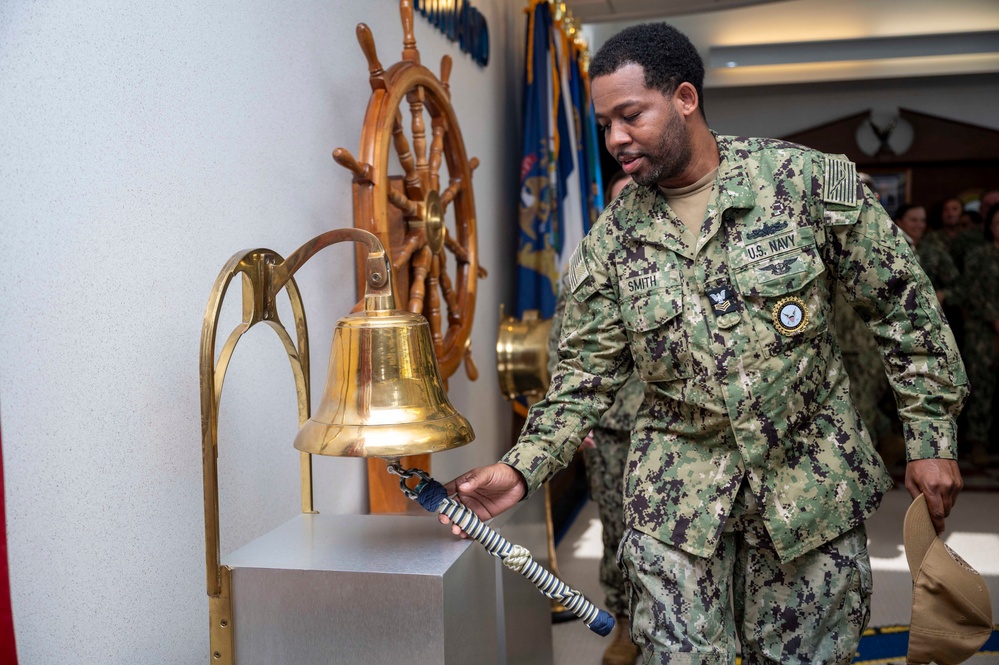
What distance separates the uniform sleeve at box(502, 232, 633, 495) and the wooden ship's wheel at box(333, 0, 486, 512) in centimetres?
50

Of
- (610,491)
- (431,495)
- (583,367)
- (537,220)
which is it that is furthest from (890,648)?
(431,495)

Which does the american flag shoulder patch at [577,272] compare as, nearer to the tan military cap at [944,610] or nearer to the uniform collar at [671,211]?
the uniform collar at [671,211]

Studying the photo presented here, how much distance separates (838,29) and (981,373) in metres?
2.81

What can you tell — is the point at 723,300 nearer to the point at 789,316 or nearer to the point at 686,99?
the point at 789,316

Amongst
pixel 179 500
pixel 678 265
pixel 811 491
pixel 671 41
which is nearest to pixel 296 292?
pixel 179 500

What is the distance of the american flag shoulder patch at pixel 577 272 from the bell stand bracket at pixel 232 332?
0.49 metres

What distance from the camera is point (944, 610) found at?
1512 mm

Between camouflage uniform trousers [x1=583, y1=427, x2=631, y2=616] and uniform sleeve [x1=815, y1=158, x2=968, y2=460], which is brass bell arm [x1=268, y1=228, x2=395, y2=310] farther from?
camouflage uniform trousers [x1=583, y1=427, x2=631, y2=616]

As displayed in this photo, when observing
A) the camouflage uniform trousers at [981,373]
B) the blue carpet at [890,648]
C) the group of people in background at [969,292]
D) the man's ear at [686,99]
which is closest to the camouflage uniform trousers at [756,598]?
the man's ear at [686,99]

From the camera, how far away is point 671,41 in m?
1.62

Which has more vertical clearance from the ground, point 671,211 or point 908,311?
point 671,211

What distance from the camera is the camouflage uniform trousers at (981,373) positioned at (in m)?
6.08

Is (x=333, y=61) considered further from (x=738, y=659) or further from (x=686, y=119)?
(x=738, y=659)

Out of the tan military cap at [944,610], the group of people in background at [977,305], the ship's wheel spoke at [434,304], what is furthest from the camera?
the group of people in background at [977,305]
